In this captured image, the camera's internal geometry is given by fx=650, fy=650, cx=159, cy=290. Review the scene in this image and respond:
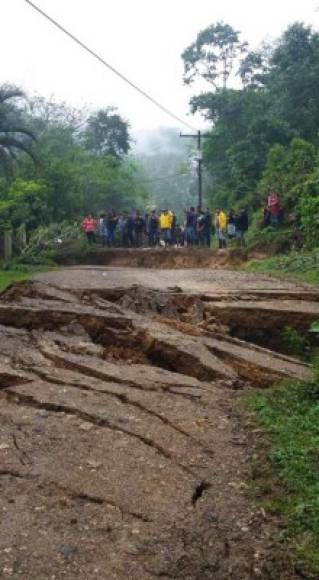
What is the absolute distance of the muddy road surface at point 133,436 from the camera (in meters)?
3.62

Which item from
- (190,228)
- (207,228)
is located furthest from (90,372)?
(190,228)

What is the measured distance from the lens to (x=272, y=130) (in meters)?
26.6

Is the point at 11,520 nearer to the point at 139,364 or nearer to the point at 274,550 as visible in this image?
the point at 274,550

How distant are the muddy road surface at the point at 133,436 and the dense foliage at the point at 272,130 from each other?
9.68 m

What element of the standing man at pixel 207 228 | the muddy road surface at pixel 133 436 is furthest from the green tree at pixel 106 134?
the muddy road surface at pixel 133 436

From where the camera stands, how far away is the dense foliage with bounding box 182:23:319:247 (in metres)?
21.0

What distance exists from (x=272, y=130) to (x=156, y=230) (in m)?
6.78

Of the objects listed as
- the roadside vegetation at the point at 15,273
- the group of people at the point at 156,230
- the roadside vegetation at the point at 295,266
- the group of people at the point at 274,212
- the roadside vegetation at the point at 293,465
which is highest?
the group of people at the point at 274,212

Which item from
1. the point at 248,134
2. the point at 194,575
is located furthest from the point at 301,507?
the point at 248,134

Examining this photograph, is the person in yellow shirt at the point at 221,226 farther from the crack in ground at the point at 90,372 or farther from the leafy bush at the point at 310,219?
the crack in ground at the point at 90,372

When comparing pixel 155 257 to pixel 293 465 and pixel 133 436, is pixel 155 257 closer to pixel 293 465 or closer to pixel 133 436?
pixel 133 436

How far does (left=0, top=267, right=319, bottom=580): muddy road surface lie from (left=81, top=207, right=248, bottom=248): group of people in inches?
475

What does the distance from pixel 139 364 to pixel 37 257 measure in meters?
13.7

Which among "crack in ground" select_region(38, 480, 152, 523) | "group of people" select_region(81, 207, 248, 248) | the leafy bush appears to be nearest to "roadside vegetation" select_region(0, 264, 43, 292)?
"group of people" select_region(81, 207, 248, 248)
